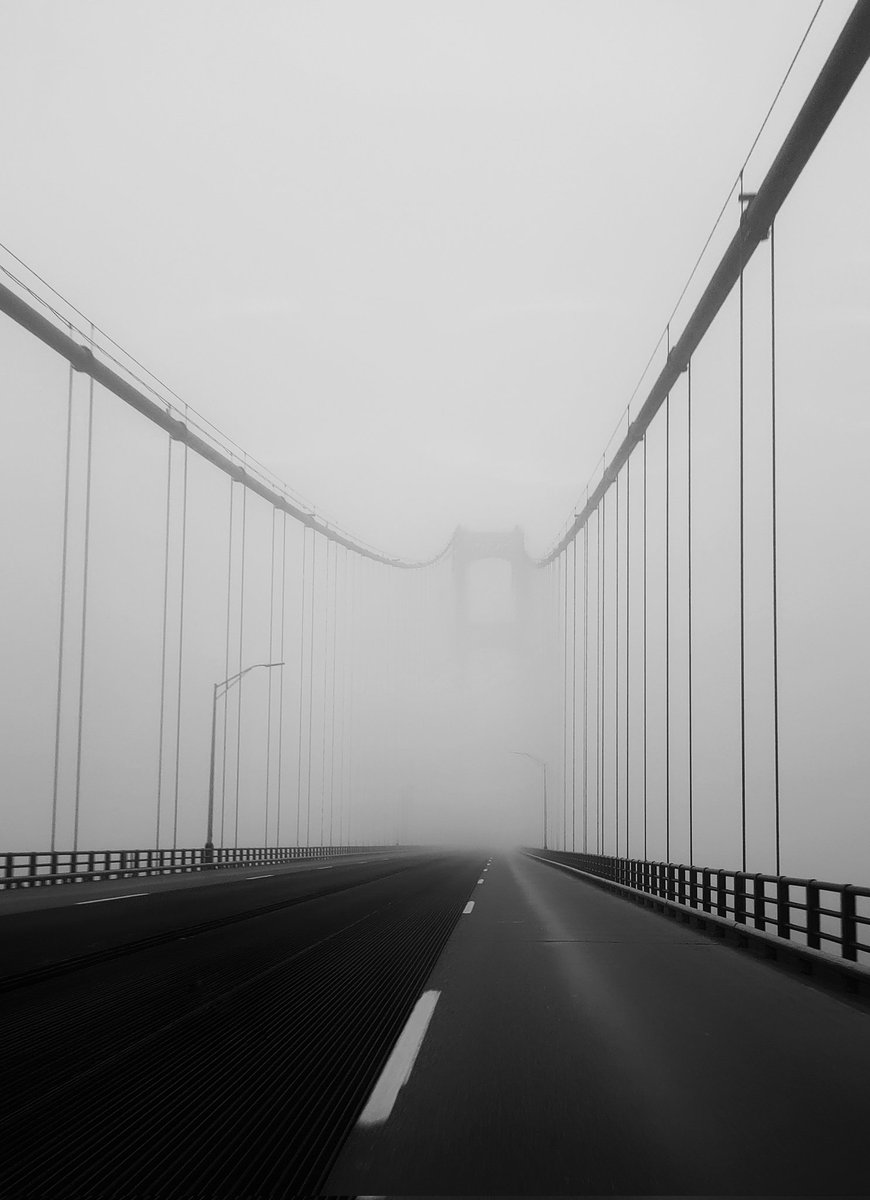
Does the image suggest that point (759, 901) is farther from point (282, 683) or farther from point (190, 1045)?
point (282, 683)

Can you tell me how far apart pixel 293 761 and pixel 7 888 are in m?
38.9

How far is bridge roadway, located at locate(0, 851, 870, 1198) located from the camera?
456 cm

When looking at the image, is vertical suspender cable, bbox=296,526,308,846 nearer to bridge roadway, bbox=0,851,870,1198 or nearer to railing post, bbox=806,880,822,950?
bridge roadway, bbox=0,851,870,1198

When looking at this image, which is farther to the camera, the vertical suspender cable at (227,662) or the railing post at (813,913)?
the vertical suspender cable at (227,662)

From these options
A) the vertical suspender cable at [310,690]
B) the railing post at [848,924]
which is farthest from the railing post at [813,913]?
the vertical suspender cable at [310,690]

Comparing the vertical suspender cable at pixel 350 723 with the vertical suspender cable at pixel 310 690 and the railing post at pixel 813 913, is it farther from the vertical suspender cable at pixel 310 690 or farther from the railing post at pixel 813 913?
the railing post at pixel 813 913

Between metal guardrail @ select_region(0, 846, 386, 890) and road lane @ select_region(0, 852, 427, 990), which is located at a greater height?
road lane @ select_region(0, 852, 427, 990)

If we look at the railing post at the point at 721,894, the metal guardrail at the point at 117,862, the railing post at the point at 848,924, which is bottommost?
the metal guardrail at the point at 117,862

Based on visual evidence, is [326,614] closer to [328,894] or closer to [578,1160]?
[328,894]

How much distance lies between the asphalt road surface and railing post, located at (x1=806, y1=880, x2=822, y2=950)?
3.48m

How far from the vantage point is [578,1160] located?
4684 mm

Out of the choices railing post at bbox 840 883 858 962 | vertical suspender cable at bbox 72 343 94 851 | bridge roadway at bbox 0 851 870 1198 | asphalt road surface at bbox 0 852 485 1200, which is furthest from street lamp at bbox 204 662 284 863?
railing post at bbox 840 883 858 962

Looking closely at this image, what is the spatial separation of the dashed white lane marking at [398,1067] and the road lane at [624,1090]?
54mm

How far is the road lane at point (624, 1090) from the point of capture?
4520mm
